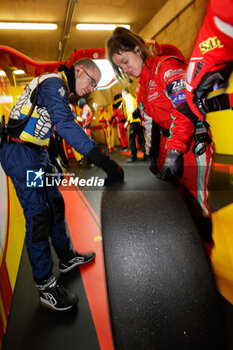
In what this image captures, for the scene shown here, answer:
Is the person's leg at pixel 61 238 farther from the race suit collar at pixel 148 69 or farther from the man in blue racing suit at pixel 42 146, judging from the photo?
the race suit collar at pixel 148 69

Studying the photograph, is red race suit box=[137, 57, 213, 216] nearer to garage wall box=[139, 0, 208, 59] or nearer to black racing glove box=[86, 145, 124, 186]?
black racing glove box=[86, 145, 124, 186]

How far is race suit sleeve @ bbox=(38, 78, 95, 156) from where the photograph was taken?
0.81m

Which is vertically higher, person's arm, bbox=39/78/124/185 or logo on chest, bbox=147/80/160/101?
logo on chest, bbox=147/80/160/101

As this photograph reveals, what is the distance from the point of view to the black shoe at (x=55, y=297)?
0.91m

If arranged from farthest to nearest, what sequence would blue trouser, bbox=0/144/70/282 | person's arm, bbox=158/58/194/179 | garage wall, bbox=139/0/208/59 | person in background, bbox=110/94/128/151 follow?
1. person in background, bbox=110/94/128/151
2. garage wall, bbox=139/0/208/59
3. blue trouser, bbox=0/144/70/282
4. person's arm, bbox=158/58/194/179

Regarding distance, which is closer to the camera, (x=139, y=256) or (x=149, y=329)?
(x=149, y=329)

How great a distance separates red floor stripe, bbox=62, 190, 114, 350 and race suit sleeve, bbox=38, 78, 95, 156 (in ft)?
2.28

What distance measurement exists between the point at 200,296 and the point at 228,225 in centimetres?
27

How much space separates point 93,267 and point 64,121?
34.0 inches

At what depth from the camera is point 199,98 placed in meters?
0.47

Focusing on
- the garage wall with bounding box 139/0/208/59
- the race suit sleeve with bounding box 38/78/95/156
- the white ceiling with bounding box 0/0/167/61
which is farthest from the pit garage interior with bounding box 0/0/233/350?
the white ceiling with bounding box 0/0/167/61

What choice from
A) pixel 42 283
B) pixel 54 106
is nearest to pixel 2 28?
pixel 54 106

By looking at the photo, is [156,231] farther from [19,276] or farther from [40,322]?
[19,276]

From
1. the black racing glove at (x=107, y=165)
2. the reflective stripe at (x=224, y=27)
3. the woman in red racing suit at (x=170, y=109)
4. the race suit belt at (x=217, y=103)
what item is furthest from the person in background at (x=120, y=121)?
the reflective stripe at (x=224, y=27)
